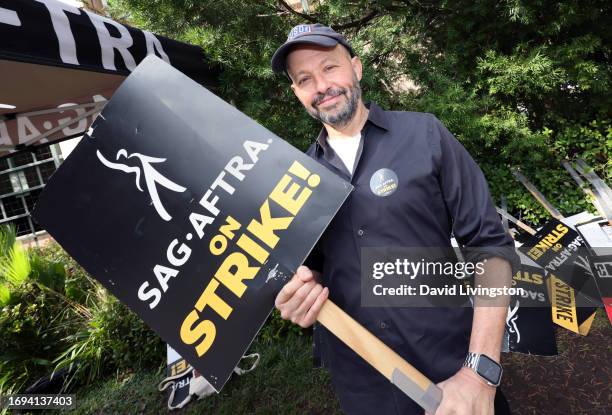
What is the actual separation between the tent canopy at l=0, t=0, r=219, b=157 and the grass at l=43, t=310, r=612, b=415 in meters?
2.73

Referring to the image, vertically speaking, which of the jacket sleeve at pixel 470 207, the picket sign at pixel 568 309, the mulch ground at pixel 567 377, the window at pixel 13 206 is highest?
the jacket sleeve at pixel 470 207

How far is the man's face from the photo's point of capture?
1381 millimetres

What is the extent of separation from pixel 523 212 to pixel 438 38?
206 centimetres

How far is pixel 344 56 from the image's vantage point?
1.45 metres

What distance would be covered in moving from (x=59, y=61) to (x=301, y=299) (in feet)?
6.17

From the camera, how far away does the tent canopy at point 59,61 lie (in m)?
1.76

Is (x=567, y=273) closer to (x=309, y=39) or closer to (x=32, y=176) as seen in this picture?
(x=309, y=39)

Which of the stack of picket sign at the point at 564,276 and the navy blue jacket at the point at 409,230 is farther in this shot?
the stack of picket sign at the point at 564,276

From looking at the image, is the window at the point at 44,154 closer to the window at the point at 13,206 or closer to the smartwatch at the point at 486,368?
the window at the point at 13,206

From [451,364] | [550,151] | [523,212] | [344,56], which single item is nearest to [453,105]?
[550,151]

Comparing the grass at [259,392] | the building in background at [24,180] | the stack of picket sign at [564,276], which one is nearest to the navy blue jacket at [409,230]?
the grass at [259,392]

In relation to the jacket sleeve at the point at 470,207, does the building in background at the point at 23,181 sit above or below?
below

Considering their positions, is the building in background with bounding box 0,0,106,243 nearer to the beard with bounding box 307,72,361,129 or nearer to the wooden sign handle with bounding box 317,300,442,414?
the beard with bounding box 307,72,361,129

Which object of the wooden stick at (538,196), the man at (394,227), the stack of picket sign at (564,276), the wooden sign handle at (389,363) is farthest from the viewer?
the wooden stick at (538,196)
